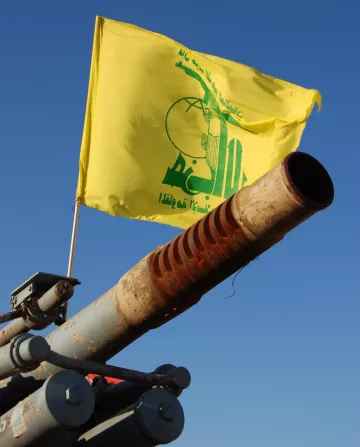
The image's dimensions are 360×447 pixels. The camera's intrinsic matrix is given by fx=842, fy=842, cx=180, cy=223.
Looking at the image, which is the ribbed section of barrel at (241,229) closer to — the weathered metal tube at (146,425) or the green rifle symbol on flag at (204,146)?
the weathered metal tube at (146,425)

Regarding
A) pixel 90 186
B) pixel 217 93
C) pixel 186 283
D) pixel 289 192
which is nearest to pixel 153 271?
pixel 186 283

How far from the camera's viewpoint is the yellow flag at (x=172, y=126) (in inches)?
492

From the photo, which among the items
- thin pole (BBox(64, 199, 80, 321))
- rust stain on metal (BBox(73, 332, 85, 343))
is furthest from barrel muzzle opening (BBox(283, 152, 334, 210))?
thin pole (BBox(64, 199, 80, 321))

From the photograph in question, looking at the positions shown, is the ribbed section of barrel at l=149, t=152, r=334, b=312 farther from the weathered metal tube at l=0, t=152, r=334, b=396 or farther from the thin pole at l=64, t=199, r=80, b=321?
the thin pole at l=64, t=199, r=80, b=321

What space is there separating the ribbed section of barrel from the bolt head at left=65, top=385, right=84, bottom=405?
0.91 metres

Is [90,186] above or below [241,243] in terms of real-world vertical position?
above

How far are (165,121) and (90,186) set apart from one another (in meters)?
2.06

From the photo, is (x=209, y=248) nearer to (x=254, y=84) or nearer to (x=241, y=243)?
(x=241, y=243)

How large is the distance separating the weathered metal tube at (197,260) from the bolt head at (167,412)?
0.57m

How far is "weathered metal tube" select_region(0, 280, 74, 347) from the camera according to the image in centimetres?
674

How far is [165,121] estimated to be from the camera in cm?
1349

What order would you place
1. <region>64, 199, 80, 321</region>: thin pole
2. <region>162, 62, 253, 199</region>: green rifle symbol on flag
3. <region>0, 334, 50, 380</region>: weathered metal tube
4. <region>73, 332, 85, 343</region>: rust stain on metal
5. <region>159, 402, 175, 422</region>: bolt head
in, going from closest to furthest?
<region>0, 334, 50, 380</region>: weathered metal tube, <region>159, 402, 175, 422</region>: bolt head, <region>73, 332, 85, 343</region>: rust stain on metal, <region>64, 199, 80, 321</region>: thin pole, <region>162, 62, 253, 199</region>: green rifle symbol on flag

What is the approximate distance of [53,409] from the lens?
5734mm

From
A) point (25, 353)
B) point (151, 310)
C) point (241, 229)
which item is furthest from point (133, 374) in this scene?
point (241, 229)
